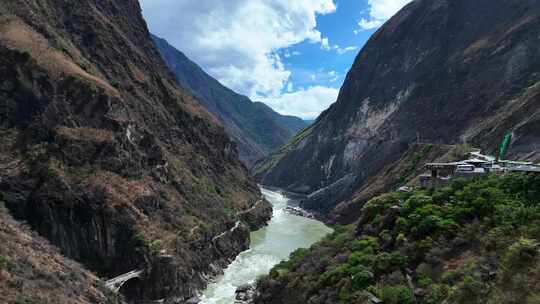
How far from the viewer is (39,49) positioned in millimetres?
73312

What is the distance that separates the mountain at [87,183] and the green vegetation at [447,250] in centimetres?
2513

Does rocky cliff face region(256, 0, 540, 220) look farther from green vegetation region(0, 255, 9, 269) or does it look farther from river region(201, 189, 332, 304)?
green vegetation region(0, 255, 9, 269)

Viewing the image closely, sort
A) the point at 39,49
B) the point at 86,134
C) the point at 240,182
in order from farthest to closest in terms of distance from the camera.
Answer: the point at 240,182 < the point at 39,49 < the point at 86,134

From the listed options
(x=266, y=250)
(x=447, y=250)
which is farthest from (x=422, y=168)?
(x=447, y=250)

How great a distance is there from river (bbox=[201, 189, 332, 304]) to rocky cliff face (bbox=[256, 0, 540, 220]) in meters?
18.5

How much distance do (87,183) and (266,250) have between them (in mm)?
36694

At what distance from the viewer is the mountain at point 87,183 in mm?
49250

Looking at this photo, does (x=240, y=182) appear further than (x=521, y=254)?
Yes

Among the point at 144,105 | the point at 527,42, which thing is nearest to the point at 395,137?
the point at 527,42

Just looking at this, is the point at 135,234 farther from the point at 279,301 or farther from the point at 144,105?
the point at 144,105

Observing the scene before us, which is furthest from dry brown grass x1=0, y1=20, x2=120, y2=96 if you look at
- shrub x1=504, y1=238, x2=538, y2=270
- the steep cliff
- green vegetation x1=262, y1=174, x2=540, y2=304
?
shrub x1=504, y1=238, x2=538, y2=270

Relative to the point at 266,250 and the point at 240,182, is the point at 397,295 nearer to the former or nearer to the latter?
the point at 266,250

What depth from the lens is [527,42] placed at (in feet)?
341

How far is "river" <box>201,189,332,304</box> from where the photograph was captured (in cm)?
6250
